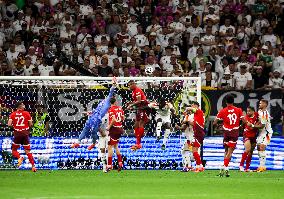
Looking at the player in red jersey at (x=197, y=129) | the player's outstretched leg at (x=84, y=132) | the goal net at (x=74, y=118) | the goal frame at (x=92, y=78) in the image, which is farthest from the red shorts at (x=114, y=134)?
the player in red jersey at (x=197, y=129)

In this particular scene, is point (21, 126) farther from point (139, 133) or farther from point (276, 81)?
point (276, 81)

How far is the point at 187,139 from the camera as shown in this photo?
2912cm

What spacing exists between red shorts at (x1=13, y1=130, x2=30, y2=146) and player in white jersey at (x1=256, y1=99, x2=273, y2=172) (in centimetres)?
716

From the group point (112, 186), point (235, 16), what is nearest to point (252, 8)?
point (235, 16)

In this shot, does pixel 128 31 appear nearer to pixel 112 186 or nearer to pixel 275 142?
pixel 275 142

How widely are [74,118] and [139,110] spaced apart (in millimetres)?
2281

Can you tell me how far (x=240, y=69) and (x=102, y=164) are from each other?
6136 millimetres

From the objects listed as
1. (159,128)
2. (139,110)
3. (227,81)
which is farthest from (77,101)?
(227,81)

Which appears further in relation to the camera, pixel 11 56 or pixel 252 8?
pixel 252 8

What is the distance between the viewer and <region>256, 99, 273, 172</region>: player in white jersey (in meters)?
28.8

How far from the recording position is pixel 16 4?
112ft

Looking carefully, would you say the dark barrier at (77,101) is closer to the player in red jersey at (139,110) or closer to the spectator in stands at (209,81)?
the player in red jersey at (139,110)

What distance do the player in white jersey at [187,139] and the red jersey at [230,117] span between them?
7.40ft

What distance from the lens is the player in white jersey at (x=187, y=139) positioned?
2884cm
